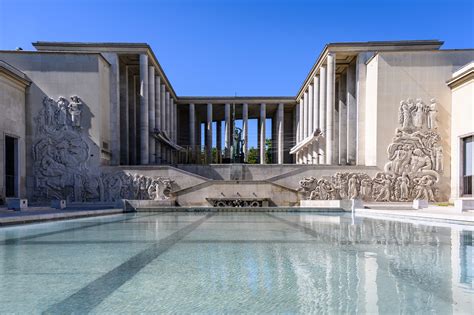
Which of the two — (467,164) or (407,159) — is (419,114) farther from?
(467,164)

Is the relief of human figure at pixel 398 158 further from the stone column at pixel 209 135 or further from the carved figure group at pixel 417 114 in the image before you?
the stone column at pixel 209 135

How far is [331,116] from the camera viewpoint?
25344 millimetres

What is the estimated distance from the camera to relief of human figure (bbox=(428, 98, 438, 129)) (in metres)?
21.2

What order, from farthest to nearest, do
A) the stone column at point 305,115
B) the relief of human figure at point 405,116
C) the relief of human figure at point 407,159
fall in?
1. the stone column at point 305,115
2. the relief of human figure at point 405,116
3. the relief of human figure at point 407,159

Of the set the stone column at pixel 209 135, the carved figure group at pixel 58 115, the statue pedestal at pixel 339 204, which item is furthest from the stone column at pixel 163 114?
the statue pedestal at pixel 339 204

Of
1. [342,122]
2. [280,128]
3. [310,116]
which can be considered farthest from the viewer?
[280,128]

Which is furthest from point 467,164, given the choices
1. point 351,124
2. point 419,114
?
point 351,124

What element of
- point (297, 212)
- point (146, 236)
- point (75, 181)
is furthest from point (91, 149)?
point (146, 236)

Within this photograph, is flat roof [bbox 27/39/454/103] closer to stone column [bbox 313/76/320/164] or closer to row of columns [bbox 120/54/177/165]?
row of columns [bbox 120/54/177/165]

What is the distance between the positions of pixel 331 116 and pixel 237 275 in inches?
881

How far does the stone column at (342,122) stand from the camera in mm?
27422

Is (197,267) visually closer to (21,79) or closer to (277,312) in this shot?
(277,312)

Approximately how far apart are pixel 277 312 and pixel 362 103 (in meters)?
22.8

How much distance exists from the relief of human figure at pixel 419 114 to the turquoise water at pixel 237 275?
52.0 feet
